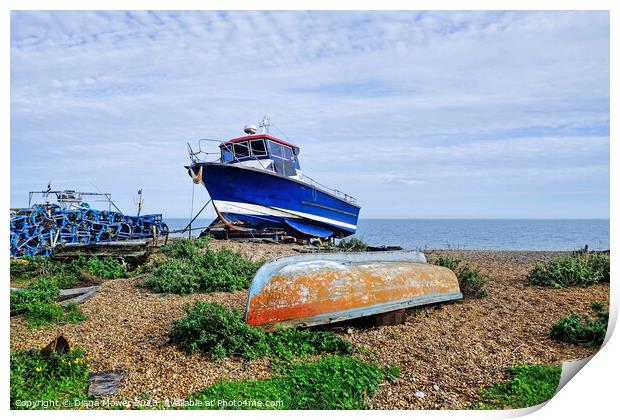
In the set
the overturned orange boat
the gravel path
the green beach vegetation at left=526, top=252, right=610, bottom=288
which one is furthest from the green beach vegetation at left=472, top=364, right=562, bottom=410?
the green beach vegetation at left=526, top=252, right=610, bottom=288

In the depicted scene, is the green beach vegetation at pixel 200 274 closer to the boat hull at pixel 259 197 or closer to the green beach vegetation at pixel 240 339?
the green beach vegetation at pixel 240 339

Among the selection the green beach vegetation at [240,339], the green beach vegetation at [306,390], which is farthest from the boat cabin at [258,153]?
the green beach vegetation at [306,390]

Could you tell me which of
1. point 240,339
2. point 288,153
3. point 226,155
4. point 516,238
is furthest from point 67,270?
point 516,238

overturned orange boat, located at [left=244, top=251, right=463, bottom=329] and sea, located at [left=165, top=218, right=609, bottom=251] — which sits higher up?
sea, located at [left=165, top=218, right=609, bottom=251]

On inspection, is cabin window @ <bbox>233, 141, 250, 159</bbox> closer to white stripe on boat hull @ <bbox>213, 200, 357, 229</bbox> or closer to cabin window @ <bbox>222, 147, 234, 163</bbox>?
cabin window @ <bbox>222, 147, 234, 163</bbox>

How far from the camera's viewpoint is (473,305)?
261 inches

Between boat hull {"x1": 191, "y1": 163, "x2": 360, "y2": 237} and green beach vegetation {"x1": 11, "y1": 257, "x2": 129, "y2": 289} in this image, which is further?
boat hull {"x1": 191, "y1": 163, "x2": 360, "y2": 237}

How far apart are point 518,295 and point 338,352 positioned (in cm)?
408

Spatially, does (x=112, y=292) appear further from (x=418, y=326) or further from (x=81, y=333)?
(x=418, y=326)

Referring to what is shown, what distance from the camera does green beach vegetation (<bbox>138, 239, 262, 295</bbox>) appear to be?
24.5 feet

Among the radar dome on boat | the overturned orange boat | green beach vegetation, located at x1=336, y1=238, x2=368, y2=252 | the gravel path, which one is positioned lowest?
the gravel path

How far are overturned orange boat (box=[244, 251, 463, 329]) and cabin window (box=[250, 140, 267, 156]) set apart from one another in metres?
11.9

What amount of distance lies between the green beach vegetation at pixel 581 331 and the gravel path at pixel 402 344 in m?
0.16

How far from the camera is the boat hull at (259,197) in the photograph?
53.8 ft
